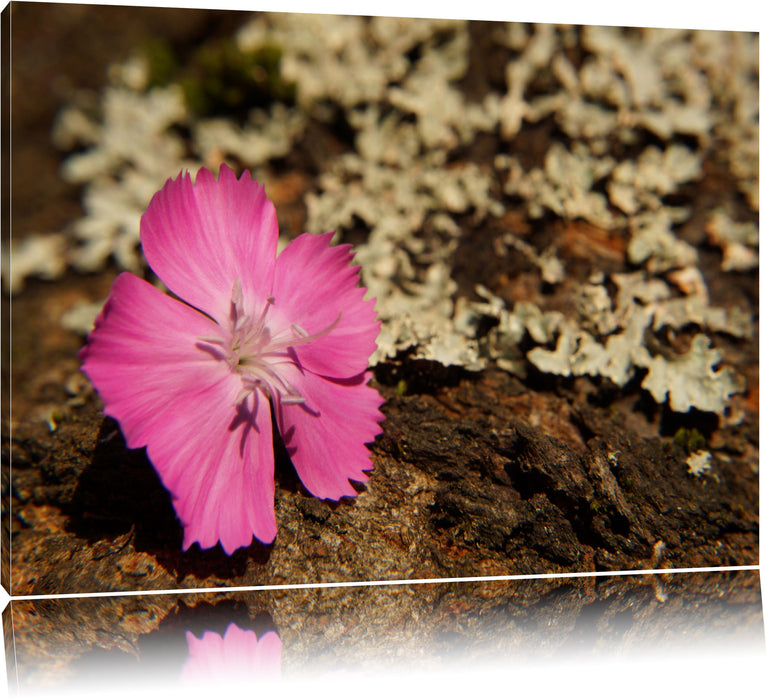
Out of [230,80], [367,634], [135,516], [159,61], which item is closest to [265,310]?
[135,516]

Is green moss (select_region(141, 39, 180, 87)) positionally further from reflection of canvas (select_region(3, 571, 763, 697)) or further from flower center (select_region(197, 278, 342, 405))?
reflection of canvas (select_region(3, 571, 763, 697))

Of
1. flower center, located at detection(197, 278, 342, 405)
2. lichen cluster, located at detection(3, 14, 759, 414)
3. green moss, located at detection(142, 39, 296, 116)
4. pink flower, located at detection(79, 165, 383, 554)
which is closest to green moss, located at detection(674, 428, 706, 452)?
lichen cluster, located at detection(3, 14, 759, 414)

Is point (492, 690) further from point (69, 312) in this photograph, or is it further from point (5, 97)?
point (5, 97)

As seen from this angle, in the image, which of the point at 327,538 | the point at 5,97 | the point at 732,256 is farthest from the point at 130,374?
the point at 732,256

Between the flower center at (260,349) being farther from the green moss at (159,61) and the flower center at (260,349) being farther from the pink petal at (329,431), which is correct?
the green moss at (159,61)

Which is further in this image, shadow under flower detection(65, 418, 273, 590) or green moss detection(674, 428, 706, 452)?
green moss detection(674, 428, 706, 452)

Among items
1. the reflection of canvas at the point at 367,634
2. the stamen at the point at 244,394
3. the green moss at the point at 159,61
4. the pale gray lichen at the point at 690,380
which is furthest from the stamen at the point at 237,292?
the green moss at the point at 159,61
